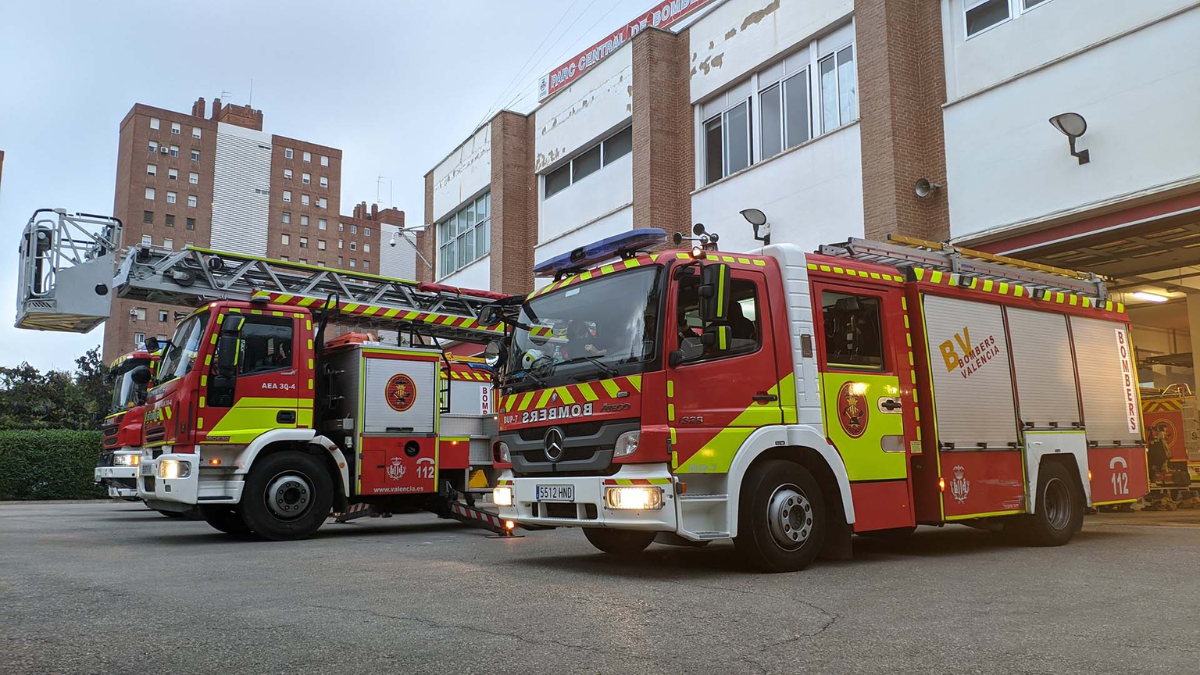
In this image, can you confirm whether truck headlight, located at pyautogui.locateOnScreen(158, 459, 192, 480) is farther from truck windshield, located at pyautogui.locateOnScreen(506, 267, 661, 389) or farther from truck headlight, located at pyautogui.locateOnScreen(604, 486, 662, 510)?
truck headlight, located at pyautogui.locateOnScreen(604, 486, 662, 510)

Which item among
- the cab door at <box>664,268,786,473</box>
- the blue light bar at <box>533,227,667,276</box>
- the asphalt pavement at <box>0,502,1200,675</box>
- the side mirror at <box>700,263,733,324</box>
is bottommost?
the asphalt pavement at <box>0,502,1200,675</box>

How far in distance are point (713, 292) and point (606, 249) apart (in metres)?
1.34

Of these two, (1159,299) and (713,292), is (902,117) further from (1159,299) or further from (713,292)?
(713,292)

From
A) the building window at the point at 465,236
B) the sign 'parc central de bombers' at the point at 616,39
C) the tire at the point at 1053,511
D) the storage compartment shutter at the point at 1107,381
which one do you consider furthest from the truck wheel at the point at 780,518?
the building window at the point at 465,236

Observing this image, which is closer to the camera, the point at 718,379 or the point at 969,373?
the point at 718,379

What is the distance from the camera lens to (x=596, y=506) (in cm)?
690

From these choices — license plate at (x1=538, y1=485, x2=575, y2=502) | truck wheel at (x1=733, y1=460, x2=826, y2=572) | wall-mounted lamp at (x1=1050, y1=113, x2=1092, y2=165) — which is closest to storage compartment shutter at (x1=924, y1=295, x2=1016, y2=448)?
truck wheel at (x1=733, y1=460, x2=826, y2=572)

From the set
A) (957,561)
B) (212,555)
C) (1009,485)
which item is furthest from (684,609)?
(212,555)

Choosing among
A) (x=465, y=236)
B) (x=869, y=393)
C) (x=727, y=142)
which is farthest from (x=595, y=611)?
(x=465, y=236)

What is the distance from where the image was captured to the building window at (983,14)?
13.8m

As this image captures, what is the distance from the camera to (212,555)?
8906mm

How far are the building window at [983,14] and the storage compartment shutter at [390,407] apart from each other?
9.80 m

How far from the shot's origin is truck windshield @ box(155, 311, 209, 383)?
10539 mm

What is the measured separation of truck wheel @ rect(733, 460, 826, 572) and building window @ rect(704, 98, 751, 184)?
12.1 m
